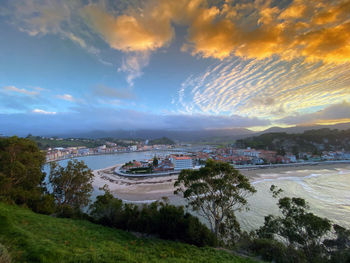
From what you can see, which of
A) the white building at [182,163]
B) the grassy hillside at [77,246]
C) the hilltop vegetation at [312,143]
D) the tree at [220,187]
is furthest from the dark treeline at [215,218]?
the hilltop vegetation at [312,143]

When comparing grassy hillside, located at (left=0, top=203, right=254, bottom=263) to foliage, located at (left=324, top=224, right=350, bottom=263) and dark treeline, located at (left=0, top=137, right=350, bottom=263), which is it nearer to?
dark treeline, located at (left=0, top=137, right=350, bottom=263)

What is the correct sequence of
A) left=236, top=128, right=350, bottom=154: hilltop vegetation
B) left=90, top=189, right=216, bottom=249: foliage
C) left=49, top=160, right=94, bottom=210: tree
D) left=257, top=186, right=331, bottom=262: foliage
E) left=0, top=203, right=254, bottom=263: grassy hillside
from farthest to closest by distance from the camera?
left=236, top=128, right=350, bottom=154: hilltop vegetation
left=49, top=160, right=94, bottom=210: tree
left=90, top=189, right=216, bottom=249: foliage
left=257, top=186, right=331, bottom=262: foliage
left=0, top=203, right=254, bottom=263: grassy hillside

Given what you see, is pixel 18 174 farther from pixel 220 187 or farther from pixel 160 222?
pixel 220 187

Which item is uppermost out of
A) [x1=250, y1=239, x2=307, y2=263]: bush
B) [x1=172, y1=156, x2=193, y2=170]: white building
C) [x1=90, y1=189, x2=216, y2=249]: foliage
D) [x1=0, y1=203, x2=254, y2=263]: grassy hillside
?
[x1=0, y1=203, x2=254, y2=263]: grassy hillside

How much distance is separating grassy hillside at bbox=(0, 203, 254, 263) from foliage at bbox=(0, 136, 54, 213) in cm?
239

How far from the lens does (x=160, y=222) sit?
228 inches

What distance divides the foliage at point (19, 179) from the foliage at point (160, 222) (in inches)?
116

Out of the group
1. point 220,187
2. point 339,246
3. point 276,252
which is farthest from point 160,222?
point 339,246

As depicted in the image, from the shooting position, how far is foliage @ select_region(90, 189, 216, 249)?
5270mm

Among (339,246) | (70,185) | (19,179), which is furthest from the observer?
(70,185)

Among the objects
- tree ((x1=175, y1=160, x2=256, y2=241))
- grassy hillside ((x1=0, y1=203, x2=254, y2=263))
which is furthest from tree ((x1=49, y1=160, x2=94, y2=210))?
tree ((x1=175, y1=160, x2=256, y2=241))

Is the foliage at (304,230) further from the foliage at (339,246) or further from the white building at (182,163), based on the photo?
the white building at (182,163)

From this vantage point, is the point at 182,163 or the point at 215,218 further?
the point at 182,163

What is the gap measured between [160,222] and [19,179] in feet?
24.5
